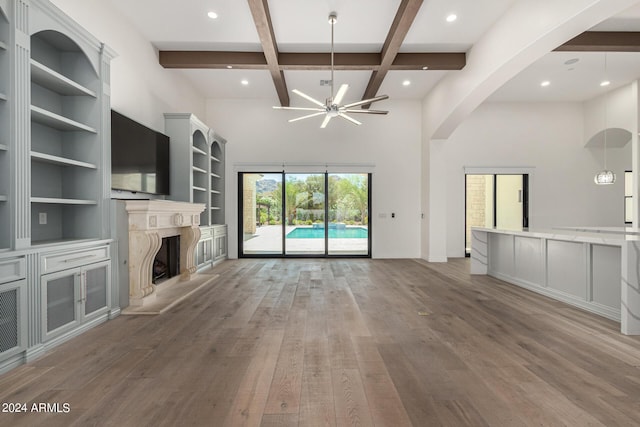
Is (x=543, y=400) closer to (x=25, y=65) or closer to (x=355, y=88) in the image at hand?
(x=25, y=65)

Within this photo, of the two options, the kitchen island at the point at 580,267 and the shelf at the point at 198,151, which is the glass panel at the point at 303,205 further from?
the kitchen island at the point at 580,267

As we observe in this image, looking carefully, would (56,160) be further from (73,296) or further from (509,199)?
(509,199)

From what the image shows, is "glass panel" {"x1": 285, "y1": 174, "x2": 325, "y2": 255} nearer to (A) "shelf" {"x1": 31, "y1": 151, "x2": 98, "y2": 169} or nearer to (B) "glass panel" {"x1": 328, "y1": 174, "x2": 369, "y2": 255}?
(B) "glass panel" {"x1": 328, "y1": 174, "x2": 369, "y2": 255}

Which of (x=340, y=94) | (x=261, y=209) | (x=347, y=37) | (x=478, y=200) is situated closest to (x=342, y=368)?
(x=340, y=94)

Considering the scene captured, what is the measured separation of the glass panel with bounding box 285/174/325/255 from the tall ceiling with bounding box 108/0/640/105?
195 centimetres

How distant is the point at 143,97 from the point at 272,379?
4479mm

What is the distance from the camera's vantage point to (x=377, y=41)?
4.81 m

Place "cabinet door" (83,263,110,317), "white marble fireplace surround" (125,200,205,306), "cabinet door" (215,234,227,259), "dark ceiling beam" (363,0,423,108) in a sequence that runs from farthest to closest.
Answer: "cabinet door" (215,234,227,259) → "dark ceiling beam" (363,0,423,108) → "white marble fireplace surround" (125,200,205,306) → "cabinet door" (83,263,110,317)

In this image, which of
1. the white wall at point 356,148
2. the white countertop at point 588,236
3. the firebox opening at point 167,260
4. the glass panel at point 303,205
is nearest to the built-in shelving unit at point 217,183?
the white wall at point 356,148

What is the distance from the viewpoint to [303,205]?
24.1 ft

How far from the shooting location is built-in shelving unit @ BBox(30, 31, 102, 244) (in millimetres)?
2939

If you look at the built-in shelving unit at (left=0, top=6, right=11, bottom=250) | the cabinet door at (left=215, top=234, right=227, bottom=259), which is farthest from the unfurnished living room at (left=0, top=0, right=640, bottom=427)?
the cabinet door at (left=215, top=234, right=227, bottom=259)

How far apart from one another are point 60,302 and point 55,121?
1599 millimetres

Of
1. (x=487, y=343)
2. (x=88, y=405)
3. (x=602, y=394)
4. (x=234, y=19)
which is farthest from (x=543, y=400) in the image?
(x=234, y=19)
